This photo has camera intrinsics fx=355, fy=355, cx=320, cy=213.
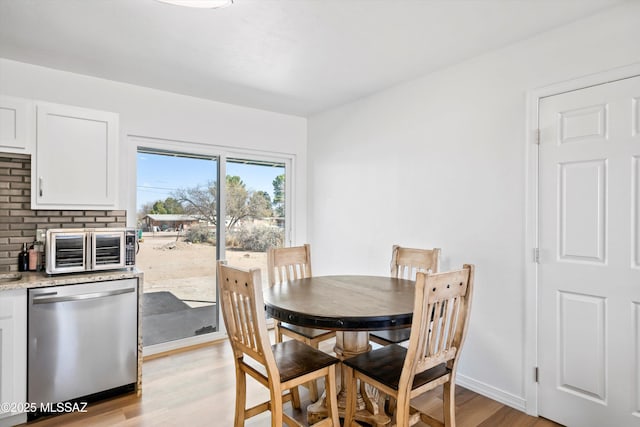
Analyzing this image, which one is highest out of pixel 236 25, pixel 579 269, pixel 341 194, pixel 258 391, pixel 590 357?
pixel 236 25

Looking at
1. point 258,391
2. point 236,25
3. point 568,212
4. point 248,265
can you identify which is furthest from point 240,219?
point 568,212

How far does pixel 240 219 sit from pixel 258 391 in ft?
6.14

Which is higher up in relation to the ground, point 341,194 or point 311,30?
point 311,30

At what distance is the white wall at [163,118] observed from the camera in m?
2.82

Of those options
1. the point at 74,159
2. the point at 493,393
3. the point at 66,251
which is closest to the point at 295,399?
the point at 493,393

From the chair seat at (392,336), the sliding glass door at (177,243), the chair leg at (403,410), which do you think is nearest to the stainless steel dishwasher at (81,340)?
the sliding glass door at (177,243)

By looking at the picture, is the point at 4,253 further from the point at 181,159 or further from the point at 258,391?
the point at 258,391

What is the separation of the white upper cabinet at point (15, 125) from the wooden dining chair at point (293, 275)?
6.22 feet

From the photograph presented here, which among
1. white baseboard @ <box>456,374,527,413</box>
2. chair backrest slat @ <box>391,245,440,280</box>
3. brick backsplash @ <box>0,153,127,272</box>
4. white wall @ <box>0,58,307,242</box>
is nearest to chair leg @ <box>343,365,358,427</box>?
chair backrest slat @ <box>391,245,440,280</box>

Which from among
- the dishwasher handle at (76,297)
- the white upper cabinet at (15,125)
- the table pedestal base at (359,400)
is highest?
the white upper cabinet at (15,125)

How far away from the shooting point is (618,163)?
2006 mm

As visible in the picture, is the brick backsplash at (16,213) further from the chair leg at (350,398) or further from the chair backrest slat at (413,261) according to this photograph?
the chair backrest slat at (413,261)

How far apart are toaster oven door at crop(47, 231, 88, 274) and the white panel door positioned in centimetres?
315

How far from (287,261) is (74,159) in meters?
1.79
